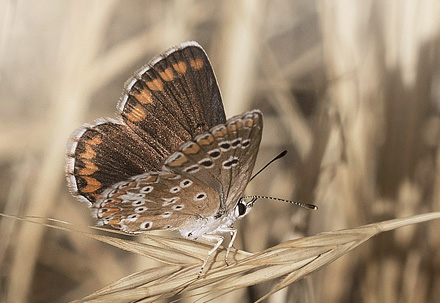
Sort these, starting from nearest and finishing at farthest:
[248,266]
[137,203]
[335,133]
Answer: [248,266] → [137,203] → [335,133]

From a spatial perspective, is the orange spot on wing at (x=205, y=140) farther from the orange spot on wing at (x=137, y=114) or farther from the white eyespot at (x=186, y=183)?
the orange spot on wing at (x=137, y=114)

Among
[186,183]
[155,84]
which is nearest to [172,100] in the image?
[155,84]

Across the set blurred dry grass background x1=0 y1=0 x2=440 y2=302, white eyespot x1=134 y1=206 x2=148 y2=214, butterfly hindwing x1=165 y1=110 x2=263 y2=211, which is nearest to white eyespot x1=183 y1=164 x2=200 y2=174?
butterfly hindwing x1=165 y1=110 x2=263 y2=211

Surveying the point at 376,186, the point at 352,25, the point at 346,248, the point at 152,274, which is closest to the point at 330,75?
the point at 352,25

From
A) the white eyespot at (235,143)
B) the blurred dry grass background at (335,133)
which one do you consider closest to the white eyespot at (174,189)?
the white eyespot at (235,143)

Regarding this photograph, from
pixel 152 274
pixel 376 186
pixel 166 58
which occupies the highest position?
pixel 166 58

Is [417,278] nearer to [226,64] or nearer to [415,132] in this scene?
[415,132]

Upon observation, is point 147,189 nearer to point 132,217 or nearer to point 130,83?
point 132,217

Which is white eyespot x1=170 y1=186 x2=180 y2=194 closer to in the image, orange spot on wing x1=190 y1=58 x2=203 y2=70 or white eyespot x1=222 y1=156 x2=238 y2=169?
white eyespot x1=222 y1=156 x2=238 y2=169
